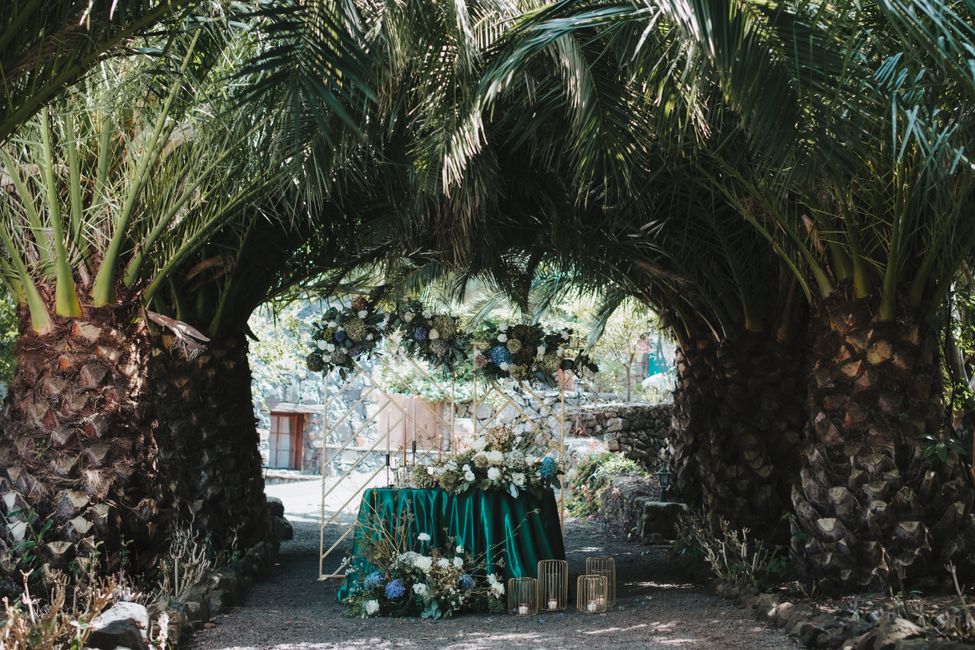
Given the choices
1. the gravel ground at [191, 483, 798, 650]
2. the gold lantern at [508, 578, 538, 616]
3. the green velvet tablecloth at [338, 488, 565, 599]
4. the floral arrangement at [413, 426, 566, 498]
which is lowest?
the gravel ground at [191, 483, 798, 650]

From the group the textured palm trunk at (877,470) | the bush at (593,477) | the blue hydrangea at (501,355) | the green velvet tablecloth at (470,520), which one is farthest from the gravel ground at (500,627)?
the bush at (593,477)

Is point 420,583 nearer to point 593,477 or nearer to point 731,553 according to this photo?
point 731,553

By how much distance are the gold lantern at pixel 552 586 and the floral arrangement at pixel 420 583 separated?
299 millimetres

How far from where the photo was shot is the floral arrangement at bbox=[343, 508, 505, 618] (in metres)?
7.18

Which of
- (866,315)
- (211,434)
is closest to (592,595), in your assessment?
(866,315)

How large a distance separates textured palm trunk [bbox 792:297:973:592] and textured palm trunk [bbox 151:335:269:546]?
17.2 ft

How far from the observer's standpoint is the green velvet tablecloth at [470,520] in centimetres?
754

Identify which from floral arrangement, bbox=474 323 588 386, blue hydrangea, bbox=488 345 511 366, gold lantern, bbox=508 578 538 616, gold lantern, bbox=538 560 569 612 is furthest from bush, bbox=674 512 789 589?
blue hydrangea, bbox=488 345 511 366

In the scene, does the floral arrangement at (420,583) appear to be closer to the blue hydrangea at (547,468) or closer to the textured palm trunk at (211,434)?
the blue hydrangea at (547,468)

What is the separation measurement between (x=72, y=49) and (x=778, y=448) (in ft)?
22.8

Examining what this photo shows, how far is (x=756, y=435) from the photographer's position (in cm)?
910

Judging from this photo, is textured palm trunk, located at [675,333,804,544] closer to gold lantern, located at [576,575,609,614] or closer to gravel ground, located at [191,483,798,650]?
gravel ground, located at [191,483,798,650]

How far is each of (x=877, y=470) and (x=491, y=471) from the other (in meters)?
2.69

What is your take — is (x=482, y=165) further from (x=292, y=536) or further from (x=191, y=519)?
(x=292, y=536)
